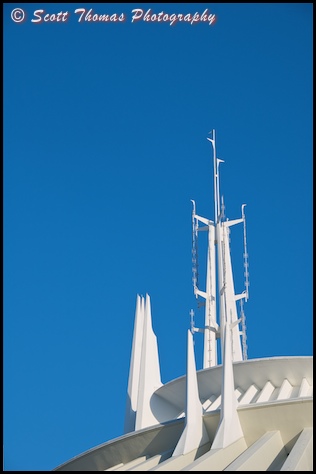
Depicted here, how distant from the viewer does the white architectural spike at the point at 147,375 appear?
25.1 m

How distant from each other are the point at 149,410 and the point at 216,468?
955 centimetres

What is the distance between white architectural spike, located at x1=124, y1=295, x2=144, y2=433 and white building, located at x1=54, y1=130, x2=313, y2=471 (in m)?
0.03

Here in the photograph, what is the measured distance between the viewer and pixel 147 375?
85.1 feet

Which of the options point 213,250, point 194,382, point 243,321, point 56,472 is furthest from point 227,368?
point 213,250

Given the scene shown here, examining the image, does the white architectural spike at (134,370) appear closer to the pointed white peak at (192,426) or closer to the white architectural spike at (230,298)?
the white architectural spike at (230,298)

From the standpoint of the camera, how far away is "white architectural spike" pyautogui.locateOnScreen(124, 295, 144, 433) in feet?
85.7

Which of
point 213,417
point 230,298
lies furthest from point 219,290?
point 213,417

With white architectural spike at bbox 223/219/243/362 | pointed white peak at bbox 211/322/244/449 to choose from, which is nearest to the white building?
pointed white peak at bbox 211/322/244/449

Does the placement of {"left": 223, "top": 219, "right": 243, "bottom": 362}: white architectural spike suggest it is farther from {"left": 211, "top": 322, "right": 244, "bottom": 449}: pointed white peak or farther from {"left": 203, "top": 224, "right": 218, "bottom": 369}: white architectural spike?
{"left": 211, "top": 322, "right": 244, "bottom": 449}: pointed white peak

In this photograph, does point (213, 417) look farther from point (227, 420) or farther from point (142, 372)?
point (142, 372)

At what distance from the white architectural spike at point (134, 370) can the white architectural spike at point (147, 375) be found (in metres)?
0.59

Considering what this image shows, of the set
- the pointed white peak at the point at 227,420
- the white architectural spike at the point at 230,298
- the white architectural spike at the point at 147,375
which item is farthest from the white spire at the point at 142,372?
the pointed white peak at the point at 227,420

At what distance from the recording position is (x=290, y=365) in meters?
22.4

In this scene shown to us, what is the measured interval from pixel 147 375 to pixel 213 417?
8.38 m
